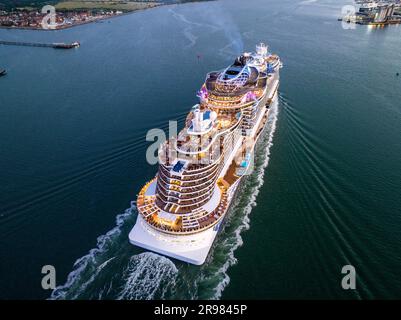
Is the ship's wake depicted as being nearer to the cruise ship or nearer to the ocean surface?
the ocean surface

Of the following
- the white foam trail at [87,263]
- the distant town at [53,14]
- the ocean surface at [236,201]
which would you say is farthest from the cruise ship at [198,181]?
the distant town at [53,14]

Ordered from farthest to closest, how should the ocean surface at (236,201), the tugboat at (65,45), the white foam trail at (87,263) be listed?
the tugboat at (65,45) < the ocean surface at (236,201) < the white foam trail at (87,263)

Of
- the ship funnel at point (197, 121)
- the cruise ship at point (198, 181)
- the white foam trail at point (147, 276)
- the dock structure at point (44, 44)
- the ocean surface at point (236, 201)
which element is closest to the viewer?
the white foam trail at point (147, 276)

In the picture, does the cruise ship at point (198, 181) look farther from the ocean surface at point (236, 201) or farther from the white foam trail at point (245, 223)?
the white foam trail at point (245, 223)

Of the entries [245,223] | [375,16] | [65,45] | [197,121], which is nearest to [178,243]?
[245,223]

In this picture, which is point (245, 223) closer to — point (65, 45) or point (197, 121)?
point (197, 121)
